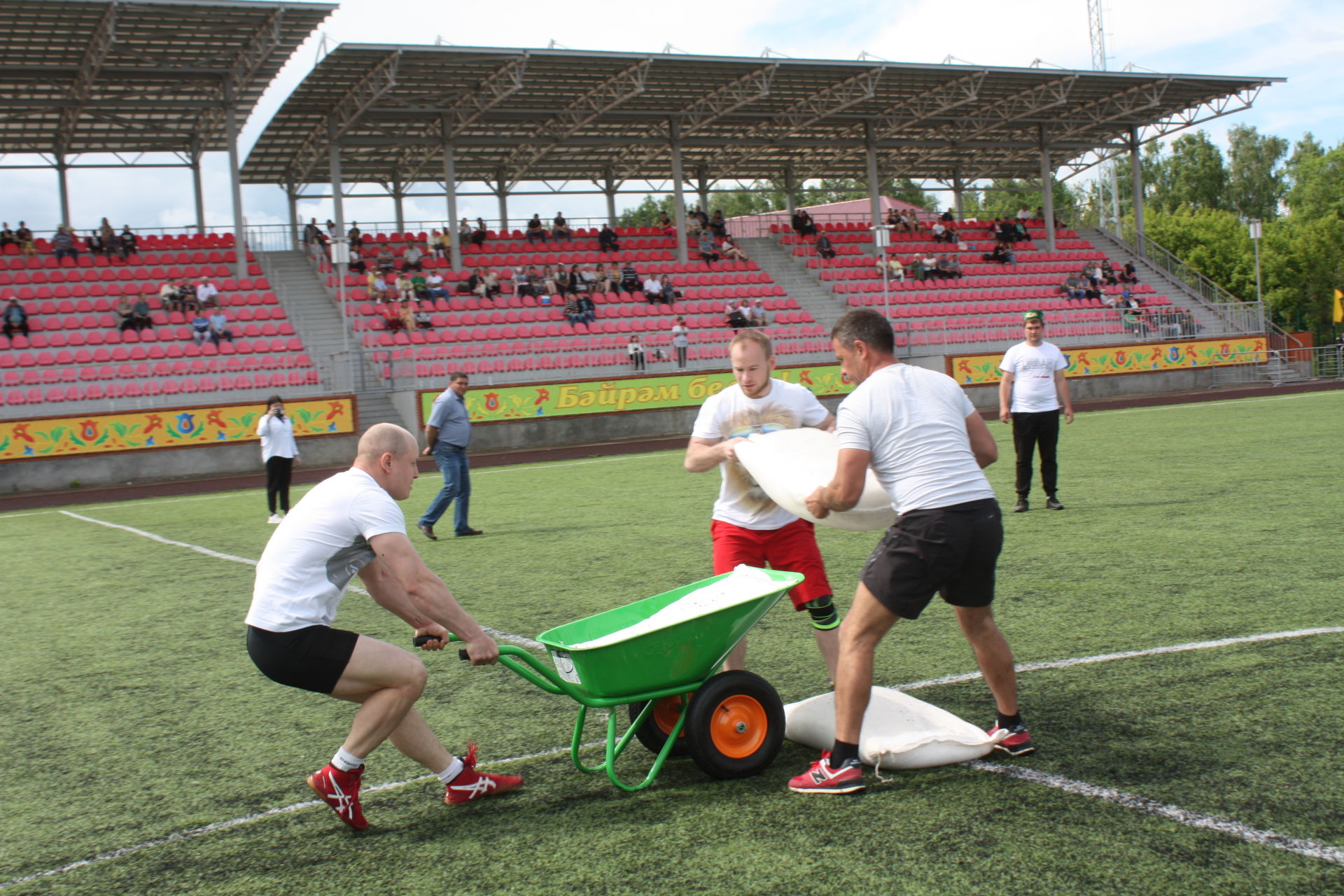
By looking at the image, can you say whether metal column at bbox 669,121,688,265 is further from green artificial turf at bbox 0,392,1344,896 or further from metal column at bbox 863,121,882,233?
green artificial turf at bbox 0,392,1344,896

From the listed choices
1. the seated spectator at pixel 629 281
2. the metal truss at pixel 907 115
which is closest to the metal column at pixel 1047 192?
the metal truss at pixel 907 115

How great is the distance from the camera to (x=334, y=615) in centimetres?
401

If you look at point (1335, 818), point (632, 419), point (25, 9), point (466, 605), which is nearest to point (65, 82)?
point (25, 9)

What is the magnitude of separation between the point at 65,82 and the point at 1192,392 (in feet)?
100

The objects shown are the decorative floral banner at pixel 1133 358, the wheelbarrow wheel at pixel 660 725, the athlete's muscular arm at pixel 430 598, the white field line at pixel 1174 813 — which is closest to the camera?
the white field line at pixel 1174 813

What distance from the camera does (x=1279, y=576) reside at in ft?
23.5

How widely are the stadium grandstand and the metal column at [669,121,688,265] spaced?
0.27ft

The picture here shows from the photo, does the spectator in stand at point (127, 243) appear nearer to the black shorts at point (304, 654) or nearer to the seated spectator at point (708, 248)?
the seated spectator at point (708, 248)

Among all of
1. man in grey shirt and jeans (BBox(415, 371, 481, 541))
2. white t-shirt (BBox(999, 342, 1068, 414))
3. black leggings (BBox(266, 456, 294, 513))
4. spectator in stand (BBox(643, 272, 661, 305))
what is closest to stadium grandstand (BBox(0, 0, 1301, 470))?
spectator in stand (BBox(643, 272, 661, 305))

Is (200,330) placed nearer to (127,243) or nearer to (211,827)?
(127,243)

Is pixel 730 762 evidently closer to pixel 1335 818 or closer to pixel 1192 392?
pixel 1335 818

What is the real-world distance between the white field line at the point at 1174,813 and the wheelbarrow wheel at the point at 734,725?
2.57 ft

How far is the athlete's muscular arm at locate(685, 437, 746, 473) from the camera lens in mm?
4977

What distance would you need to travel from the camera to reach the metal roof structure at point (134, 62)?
23.5m
